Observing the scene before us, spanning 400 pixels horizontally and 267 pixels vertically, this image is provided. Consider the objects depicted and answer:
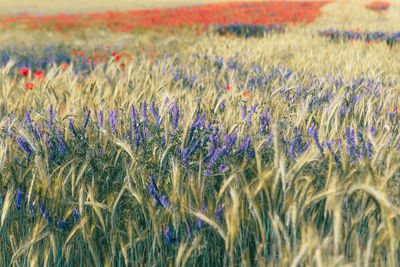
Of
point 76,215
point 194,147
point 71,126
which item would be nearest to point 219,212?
point 194,147

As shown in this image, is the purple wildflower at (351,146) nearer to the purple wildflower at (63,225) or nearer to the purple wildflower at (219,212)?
the purple wildflower at (219,212)

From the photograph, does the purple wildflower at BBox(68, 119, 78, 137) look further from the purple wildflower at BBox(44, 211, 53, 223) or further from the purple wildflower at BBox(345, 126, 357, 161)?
the purple wildflower at BBox(345, 126, 357, 161)

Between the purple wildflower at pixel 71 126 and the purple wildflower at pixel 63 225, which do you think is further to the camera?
the purple wildflower at pixel 71 126

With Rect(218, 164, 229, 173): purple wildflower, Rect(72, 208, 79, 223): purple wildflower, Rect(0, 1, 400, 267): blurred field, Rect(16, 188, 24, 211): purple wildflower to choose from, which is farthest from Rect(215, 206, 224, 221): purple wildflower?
Rect(16, 188, 24, 211): purple wildflower

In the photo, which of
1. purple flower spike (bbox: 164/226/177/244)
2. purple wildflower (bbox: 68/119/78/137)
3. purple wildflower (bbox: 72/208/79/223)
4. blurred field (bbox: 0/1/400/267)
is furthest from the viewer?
purple wildflower (bbox: 68/119/78/137)

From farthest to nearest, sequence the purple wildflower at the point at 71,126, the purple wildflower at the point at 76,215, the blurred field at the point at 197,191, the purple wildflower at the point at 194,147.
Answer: the purple wildflower at the point at 71,126, the purple wildflower at the point at 194,147, the purple wildflower at the point at 76,215, the blurred field at the point at 197,191

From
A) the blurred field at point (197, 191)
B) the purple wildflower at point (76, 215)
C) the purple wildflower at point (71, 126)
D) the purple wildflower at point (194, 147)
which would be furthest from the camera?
the purple wildflower at point (71, 126)

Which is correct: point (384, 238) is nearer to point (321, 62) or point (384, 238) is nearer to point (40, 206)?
point (40, 206)

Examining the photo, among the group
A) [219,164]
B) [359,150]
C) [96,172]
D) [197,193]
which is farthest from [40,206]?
[359,150]

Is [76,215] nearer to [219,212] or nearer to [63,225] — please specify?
[63,225]

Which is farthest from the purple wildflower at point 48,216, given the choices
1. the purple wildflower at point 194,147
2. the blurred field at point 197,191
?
the purple wildflower at point 194,147

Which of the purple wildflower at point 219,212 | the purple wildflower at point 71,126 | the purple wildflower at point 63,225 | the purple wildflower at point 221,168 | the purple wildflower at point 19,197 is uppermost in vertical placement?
the purple wildflower at point 71,126

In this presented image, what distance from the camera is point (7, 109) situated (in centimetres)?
203

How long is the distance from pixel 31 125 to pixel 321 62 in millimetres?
2797
